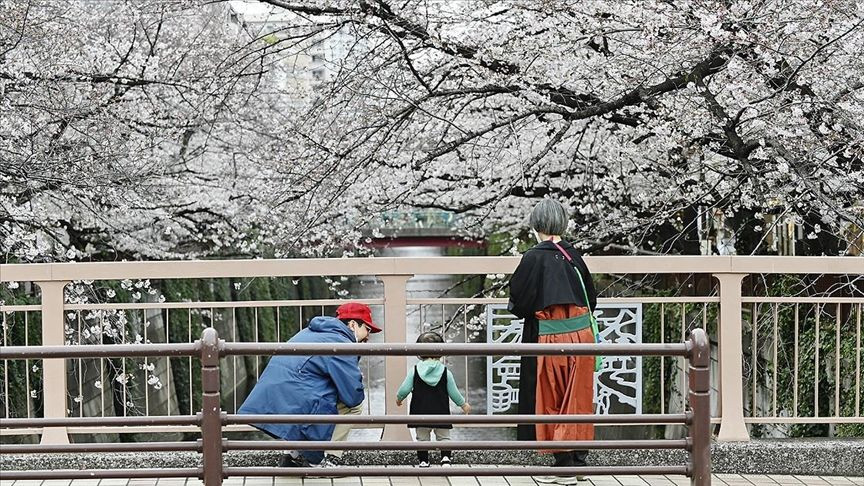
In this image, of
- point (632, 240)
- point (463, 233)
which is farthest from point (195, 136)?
point (632, 240)

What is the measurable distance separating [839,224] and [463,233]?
906 cm

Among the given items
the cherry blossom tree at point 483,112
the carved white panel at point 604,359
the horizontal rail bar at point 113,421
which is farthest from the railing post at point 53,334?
the cherry blossom tree at point 483,112

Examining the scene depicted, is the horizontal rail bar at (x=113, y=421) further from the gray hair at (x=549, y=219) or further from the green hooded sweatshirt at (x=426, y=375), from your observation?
the gray hair at (x=549, y=219)

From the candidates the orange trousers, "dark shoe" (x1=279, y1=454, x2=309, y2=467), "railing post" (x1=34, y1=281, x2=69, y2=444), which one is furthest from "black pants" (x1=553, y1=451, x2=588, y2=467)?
"railing post" (x1=34, y1=281, x2=69, y2=444)

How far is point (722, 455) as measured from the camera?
723cm

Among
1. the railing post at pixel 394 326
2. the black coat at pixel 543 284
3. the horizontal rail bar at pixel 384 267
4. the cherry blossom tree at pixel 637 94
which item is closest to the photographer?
the black coat at pixel 543 284

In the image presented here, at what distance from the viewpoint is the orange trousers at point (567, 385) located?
21.5 ft

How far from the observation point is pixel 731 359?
735 centimetres

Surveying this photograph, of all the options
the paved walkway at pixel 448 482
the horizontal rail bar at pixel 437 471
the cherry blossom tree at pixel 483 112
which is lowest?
the paved walkway at pixel 448 482

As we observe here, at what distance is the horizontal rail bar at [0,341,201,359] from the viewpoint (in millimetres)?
5008

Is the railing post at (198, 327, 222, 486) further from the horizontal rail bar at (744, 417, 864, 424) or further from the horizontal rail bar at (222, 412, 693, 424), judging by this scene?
the horizontal rail bar at (744, 417, 864, 424)

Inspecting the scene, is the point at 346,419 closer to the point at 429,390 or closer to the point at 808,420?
the point at 429,390

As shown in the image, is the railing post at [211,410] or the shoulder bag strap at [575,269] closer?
the railing post at [211,410]

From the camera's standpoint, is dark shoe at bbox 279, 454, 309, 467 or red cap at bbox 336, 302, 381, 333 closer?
dark shoe at bbox 279, 454, 309, 467
